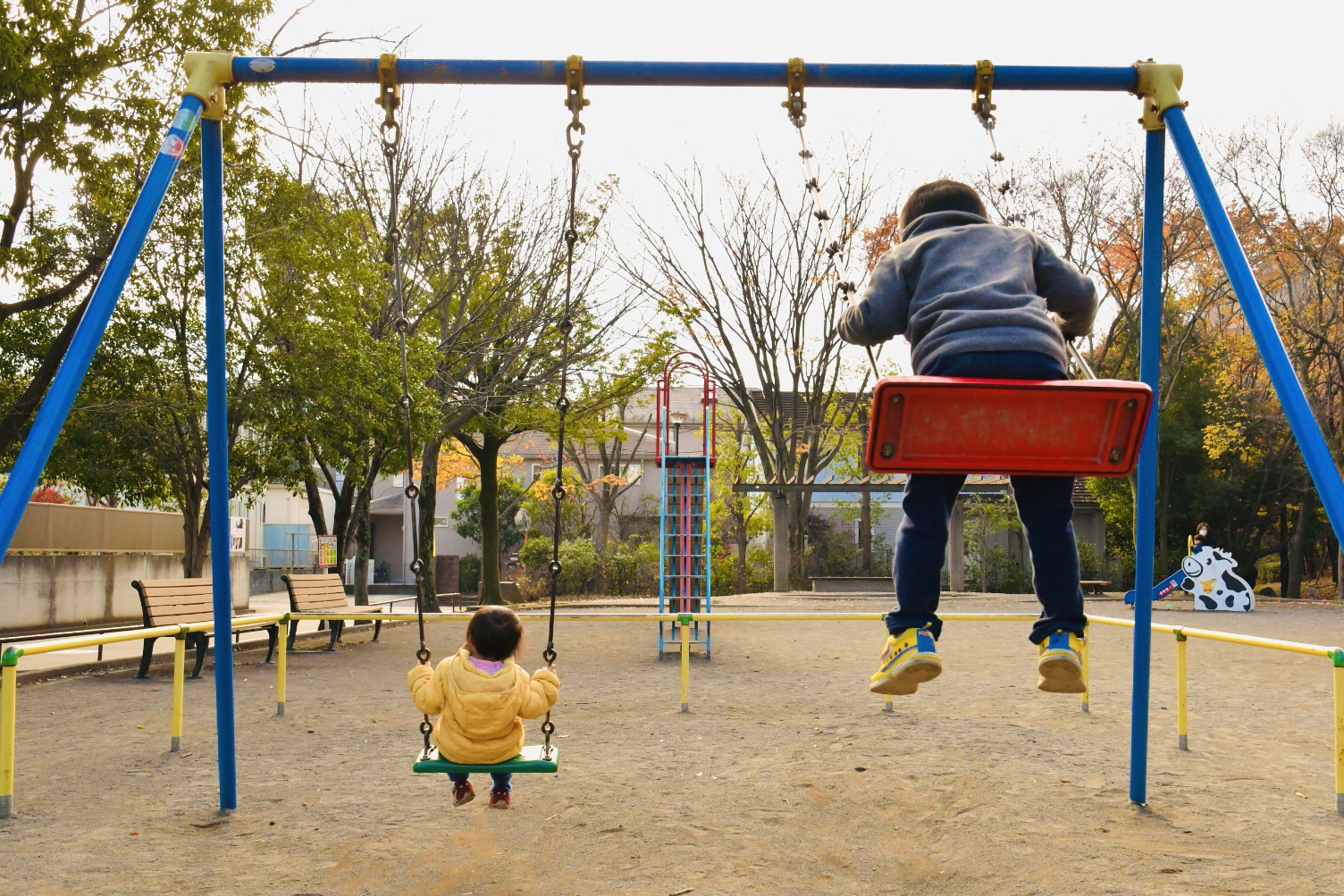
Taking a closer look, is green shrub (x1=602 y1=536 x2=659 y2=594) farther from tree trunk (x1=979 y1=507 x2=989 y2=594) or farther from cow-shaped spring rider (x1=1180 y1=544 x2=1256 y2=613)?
cow-shaped spring rider (x1=1180 y1=544 x2=1256 y2=613)

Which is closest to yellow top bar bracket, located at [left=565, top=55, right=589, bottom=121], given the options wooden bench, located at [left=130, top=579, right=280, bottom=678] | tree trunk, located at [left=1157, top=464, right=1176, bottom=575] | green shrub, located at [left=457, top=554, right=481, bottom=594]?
wooden bench, located at [left=130, top=579, right=280, bottom=678]

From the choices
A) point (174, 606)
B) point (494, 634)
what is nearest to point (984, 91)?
point (494, 634)

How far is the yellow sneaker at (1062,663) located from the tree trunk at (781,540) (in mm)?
20699

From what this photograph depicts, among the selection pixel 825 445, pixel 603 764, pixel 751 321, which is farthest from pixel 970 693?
pixel 825 445

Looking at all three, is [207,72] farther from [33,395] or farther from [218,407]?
[33,395]

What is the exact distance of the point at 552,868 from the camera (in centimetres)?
431

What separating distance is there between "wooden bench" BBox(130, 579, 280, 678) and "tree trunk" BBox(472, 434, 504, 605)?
1112 centimetres

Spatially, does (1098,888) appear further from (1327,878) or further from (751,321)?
(751,321)

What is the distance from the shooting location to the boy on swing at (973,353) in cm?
312

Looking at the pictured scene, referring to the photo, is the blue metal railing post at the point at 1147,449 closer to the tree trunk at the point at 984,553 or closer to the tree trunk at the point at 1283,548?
the tree trunk at the point at 984,553

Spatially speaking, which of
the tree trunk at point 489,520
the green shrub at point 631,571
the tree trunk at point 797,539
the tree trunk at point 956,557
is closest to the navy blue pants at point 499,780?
the tree trunk at point 489,520

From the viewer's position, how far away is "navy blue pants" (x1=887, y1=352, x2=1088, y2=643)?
3.25 meters

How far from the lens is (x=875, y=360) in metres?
3.56

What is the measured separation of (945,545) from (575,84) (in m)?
2.37
